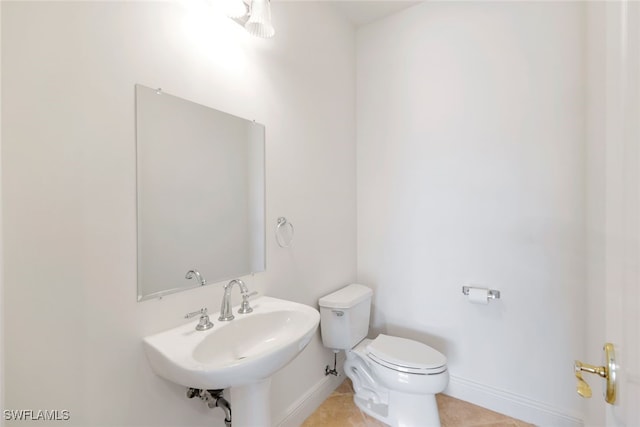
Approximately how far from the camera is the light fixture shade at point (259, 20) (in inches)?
49.0

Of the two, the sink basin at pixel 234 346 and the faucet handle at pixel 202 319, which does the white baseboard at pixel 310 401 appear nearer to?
the sink basin at pixel 234 346

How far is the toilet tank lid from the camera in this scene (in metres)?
1.77

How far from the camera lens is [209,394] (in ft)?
3.71

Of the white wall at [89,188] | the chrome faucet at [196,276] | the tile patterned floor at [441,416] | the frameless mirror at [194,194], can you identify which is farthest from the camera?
the tile patterned floor at [441,416]

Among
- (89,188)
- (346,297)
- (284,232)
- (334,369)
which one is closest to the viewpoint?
(89,188)

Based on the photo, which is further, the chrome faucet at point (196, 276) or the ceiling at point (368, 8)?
the ceiling at point (368, 8)

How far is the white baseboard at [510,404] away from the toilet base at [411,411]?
38 centimetres

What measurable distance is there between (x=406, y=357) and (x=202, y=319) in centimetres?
117

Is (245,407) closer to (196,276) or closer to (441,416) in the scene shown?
(196,276)

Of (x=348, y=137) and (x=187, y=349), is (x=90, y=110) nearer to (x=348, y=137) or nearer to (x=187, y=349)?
(x=187, y=349)

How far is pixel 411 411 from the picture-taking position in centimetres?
159

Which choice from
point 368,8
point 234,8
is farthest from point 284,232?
point 368,8

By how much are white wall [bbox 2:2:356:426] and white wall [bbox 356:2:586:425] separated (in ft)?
3.85

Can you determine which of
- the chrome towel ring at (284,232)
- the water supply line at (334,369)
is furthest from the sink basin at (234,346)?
the water supply line at (334,369)
